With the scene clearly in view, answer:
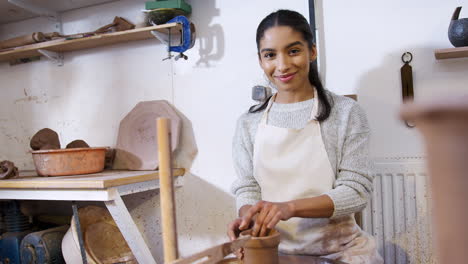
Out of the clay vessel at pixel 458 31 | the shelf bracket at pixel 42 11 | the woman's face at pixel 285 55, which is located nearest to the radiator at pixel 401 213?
the clay vessel at pixel 458 31

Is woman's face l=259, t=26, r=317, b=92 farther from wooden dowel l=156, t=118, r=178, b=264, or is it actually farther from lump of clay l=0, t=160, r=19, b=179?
lump of clay l=0, t=160, r=19, b=179

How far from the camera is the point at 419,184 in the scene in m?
1.66

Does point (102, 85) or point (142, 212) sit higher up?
point (102, 85)

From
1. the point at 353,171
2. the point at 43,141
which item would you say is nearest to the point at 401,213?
the point at 353,171

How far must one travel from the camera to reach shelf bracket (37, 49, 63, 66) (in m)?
2.34

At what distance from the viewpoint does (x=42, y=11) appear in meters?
2.39

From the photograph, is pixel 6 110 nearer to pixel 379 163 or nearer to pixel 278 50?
pixel 278 50

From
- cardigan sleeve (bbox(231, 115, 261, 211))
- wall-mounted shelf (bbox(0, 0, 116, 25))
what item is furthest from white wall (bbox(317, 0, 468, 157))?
wall-mounted shelf (bbox(0, 0, 116, 25))

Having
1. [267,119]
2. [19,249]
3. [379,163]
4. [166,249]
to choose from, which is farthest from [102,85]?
[166,249]

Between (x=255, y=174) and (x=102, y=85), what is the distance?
135 cm

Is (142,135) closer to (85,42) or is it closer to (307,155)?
(85,42)

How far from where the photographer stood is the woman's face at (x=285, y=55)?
1.34 metres

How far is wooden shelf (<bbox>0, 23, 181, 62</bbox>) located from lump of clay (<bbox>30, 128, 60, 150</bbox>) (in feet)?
1.72

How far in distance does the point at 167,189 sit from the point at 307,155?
2.80 ft
